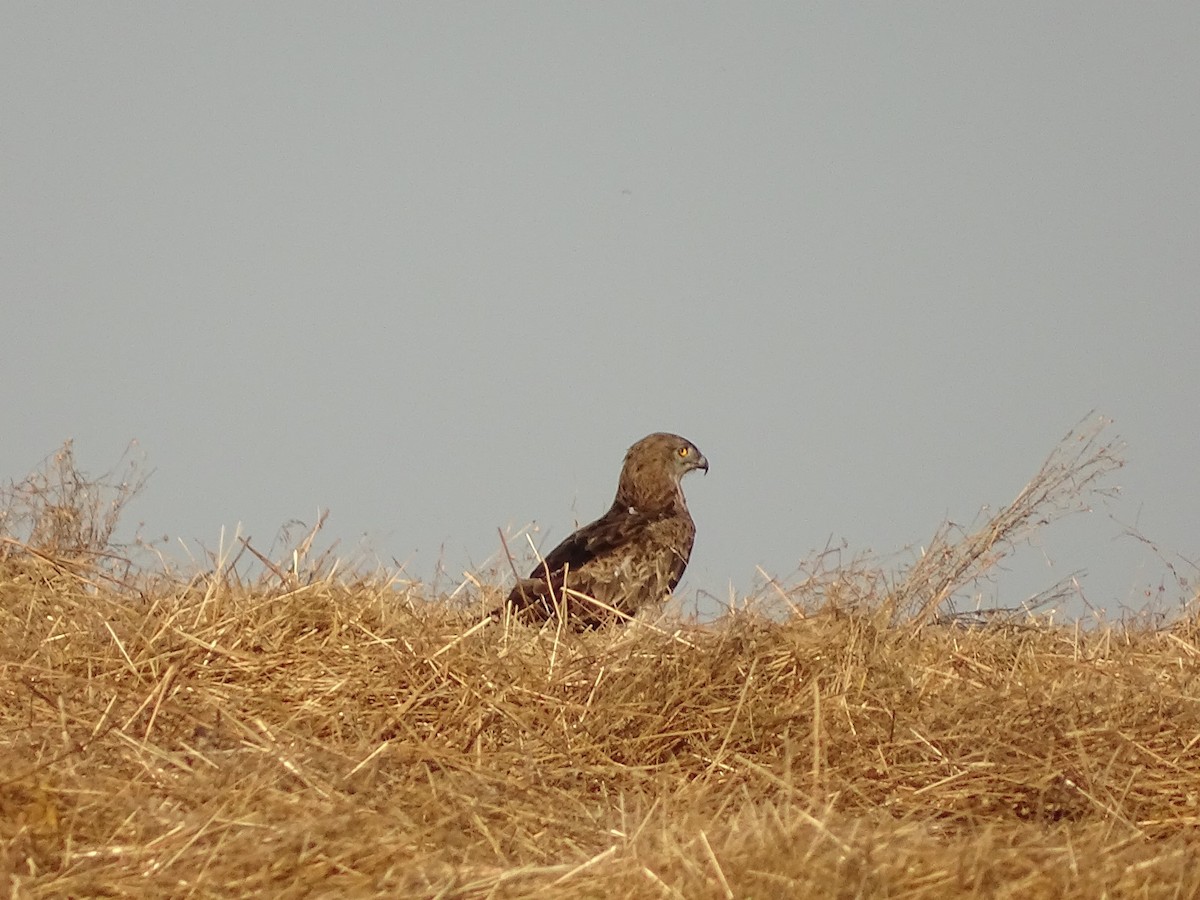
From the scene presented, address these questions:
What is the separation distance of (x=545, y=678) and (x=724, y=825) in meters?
1.47

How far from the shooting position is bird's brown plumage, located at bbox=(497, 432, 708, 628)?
7711 millimetres

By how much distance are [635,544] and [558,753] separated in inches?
151

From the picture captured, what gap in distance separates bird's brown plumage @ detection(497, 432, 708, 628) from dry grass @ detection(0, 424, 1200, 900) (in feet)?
5.84

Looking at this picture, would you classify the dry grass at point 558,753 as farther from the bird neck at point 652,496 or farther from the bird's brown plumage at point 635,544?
the bird neck at point 652,496

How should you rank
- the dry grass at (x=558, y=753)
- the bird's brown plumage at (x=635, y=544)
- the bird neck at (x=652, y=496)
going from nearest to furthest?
the dry grass at (x=558, y=753) < the bird's brown plumage at (x=635, y=544) < the bird neck at (x=652, y=496)

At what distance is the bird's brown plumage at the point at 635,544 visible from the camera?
7.71 m

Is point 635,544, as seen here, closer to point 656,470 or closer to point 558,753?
point 656,470

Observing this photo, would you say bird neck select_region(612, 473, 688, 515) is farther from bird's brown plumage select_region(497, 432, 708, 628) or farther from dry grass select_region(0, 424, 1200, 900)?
dry grass select_region(0, 424, 1200, 900)

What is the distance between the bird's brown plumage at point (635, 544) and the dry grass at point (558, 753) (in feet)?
5.84

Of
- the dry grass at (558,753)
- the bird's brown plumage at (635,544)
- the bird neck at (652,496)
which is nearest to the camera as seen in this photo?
the dry grass at (558,753)

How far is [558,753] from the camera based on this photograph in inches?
175

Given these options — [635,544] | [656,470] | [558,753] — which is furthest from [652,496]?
[558,753]

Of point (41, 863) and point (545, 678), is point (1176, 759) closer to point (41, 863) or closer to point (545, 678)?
point (545, 678)

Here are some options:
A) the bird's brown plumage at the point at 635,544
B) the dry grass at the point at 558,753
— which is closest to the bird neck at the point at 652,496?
the bird's brown plumage at the point at 635,544
